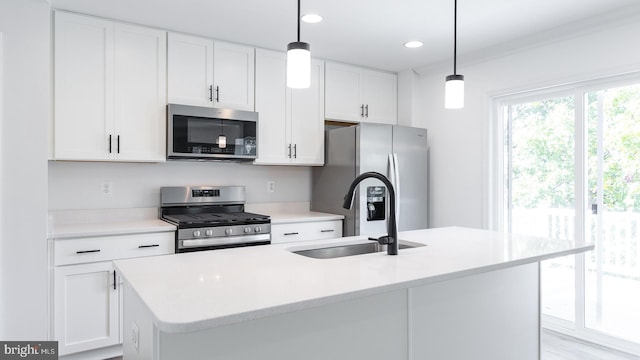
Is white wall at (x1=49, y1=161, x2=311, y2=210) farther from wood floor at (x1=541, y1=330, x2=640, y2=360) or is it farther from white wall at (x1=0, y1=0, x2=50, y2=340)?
wood floor at (x1=541, y1=330, x2=640, y2=360)

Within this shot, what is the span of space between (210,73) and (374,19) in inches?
54.1

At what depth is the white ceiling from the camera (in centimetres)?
276

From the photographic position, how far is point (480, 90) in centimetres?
387

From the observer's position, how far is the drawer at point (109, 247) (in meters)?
2.66

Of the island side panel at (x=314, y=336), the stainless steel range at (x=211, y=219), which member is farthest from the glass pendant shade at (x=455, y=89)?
the stainless steel range at (x=211, y=219)

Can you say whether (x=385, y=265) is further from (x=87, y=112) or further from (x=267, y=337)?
(x=87, y=112)

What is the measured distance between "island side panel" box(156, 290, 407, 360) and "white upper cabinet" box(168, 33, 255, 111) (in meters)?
2.40

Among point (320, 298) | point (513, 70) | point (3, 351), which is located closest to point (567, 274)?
point (513, 70)

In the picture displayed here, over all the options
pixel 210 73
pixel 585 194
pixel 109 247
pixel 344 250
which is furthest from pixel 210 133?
pixel 585 194

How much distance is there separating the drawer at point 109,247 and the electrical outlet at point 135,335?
1.43 meters

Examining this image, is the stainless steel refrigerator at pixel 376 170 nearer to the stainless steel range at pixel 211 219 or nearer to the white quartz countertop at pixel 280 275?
the stainless steel range at pixel 211 219

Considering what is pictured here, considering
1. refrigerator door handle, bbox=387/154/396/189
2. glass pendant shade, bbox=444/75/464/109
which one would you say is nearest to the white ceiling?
glass pendant shade, bbox=444/75/464/109

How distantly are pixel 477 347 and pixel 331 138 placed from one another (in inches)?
95.4

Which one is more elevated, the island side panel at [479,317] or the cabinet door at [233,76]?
the cabinet door at [233,76]
